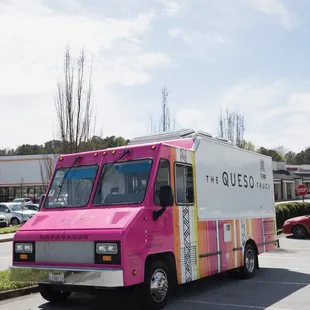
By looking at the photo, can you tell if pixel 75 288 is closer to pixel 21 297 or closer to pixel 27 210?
pixel 21 297

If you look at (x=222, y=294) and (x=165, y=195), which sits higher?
(x=165, y=195)

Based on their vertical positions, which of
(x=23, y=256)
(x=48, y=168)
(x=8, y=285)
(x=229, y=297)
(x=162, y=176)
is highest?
(x=48, y=168)

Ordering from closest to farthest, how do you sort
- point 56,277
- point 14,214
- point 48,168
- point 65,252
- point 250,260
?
A: 1. point 56,277
2. point 65,252
3. point 250,260
4. point 48,168
5. point 14,214

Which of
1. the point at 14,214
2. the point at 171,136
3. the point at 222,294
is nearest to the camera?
the point at 222,294

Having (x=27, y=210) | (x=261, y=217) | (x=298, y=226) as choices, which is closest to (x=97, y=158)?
(x=261, y=217)

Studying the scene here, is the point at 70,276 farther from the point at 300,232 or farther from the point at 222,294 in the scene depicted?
the point at 300,232

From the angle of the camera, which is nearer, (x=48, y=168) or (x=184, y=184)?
(x=184, y=184)

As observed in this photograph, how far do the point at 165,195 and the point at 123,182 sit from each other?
0.84 meters

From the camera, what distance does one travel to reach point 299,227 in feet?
64.0

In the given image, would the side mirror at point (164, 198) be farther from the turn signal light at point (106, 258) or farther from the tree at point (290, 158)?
the tree at point (290, 158)

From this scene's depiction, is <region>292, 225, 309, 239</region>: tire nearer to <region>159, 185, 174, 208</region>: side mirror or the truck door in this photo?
the truck door

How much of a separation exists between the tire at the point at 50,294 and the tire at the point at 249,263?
4.15m

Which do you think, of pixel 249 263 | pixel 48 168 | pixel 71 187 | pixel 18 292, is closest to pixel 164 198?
pixel 71 187

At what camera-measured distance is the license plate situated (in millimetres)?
6910
